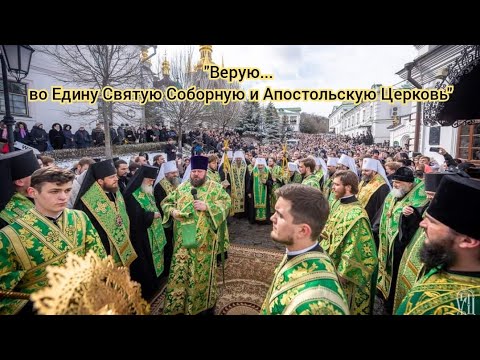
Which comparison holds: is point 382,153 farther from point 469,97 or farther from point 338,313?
point 338,313

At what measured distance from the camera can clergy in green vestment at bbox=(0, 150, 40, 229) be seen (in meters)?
1.89

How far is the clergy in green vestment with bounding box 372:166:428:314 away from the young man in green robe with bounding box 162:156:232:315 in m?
2.00

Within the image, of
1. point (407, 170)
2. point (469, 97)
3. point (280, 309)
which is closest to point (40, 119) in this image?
point (280, 309)

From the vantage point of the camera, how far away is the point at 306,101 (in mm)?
2730

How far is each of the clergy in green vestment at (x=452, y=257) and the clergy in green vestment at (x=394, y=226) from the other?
182cm

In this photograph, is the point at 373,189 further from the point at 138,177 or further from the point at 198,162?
the point at 138,177

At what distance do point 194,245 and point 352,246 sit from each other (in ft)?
5.08

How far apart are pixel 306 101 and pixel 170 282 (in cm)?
242

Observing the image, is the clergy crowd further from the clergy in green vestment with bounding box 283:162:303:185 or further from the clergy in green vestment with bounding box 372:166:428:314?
the clergy in green vestment with bounding box 283:162:303:185

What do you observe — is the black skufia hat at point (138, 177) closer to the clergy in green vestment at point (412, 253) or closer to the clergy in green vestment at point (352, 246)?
the clergy in green vestment at point (352, 246)

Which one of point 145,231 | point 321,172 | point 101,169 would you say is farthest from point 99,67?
point 321,172

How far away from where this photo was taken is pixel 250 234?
21.1ft

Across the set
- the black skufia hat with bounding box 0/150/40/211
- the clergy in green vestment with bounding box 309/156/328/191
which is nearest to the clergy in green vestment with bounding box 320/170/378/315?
the black skufia hat with bounding box 0/150/40/211

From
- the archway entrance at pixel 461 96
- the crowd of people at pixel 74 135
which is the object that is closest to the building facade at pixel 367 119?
the archway entrance at pixel 461 96
